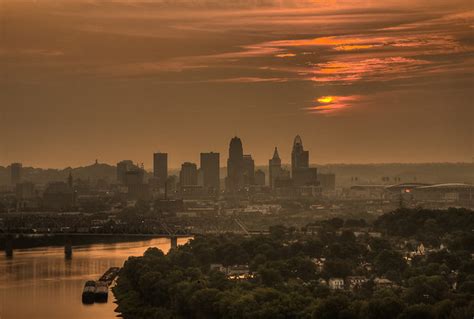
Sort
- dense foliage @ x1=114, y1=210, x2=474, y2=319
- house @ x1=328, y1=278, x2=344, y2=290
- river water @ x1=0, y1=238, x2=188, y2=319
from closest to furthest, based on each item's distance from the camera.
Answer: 1. dense foliage @ x1=114, y1=210, x2=474, y2=319
2. house @ x1=328, y1=278, x2=344, y2=290
3. river water @ x1=0, y1=238, x2=188, y2=319

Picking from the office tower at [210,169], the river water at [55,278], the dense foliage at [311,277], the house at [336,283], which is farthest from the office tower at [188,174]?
the house at [336,283]

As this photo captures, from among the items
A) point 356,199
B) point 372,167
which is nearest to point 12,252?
point 356,199

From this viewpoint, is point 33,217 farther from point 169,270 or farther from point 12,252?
point 169,270

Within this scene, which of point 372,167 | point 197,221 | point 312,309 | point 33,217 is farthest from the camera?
point 372,167

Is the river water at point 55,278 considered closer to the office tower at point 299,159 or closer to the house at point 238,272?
the house at point 238,272

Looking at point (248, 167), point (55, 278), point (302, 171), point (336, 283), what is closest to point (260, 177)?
point (248, 167)

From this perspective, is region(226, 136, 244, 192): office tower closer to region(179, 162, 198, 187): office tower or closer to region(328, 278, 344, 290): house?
region(179, 162, 198, 187): office tower

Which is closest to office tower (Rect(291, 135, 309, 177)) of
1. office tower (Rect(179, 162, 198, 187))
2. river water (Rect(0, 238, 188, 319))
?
office tower (Rect(179, 162, 198, 187))
